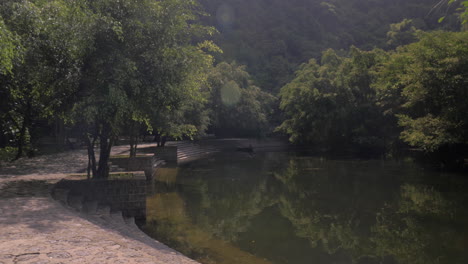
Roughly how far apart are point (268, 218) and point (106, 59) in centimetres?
739

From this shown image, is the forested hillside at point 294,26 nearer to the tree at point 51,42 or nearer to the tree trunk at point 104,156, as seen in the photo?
the tree trunk at point 104,156

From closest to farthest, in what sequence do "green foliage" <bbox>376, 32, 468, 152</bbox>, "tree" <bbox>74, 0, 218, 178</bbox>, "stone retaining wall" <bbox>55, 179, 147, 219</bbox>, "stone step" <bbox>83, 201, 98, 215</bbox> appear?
"stone step" <bbox>83, 201, 98, 215</bbox> → "tree" <bbox>74, 0, 218, 178</bbox> → "stone retaining wall" <bbox>55, 179, 147, 219</bbox> → "green foliage" <bbox>376, 32, 468, 152</bbox>

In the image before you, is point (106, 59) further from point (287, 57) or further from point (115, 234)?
point (287, 57)

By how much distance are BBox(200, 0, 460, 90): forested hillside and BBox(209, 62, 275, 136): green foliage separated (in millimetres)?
15606

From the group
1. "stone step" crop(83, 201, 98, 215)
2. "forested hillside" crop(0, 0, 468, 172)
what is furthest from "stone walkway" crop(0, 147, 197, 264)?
"forested hillside" crop(0, 0, 468, 172)

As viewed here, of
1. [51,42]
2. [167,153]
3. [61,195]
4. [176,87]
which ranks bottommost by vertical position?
[61,195]

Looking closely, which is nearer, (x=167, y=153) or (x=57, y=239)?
(x=57, y=239)

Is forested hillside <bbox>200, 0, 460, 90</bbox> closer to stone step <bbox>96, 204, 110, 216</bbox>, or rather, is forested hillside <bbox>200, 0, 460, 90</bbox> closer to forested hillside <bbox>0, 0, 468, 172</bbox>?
forested hillside <bbox>0, 0, 468, 172</bbox>

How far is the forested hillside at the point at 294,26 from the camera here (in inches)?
2566

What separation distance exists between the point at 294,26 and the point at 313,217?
227ft

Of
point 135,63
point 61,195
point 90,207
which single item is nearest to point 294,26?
point 135,63

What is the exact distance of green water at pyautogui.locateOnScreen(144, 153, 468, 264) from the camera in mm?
9195

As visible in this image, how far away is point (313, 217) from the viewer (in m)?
12.5

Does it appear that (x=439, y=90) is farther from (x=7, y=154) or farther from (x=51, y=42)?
(x=7, y=154)
